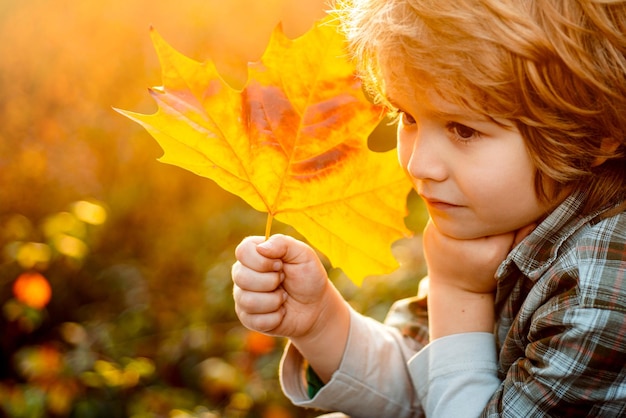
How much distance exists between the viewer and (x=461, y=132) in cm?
113

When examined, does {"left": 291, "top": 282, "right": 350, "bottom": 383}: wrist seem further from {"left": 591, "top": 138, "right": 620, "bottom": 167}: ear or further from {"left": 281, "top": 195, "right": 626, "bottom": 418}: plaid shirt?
{"left": 591, "top": 138, "right": 620, "bottom": 167}: ear

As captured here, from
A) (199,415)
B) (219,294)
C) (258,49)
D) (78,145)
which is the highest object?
(258,49)

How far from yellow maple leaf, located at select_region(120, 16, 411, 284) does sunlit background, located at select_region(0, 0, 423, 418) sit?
991mm

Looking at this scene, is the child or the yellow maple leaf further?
the yellow maple leaf

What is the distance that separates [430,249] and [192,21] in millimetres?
2309

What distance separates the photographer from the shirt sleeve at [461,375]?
1.29m

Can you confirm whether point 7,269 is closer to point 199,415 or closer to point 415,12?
point 199,415

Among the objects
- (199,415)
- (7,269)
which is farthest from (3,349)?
(199,415)

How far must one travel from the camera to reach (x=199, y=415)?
2094 mm

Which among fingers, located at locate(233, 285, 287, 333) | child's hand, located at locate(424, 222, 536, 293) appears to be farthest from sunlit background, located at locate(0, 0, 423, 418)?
child's hand, located at locate(424, 222, 536, 293)

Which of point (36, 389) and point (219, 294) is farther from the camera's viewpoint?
point (219, 294)

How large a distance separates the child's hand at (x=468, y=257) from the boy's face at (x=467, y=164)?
0.08 meters

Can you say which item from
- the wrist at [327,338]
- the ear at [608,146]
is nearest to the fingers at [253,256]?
the wrist at [327,338]

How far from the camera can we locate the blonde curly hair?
3.46 ft
